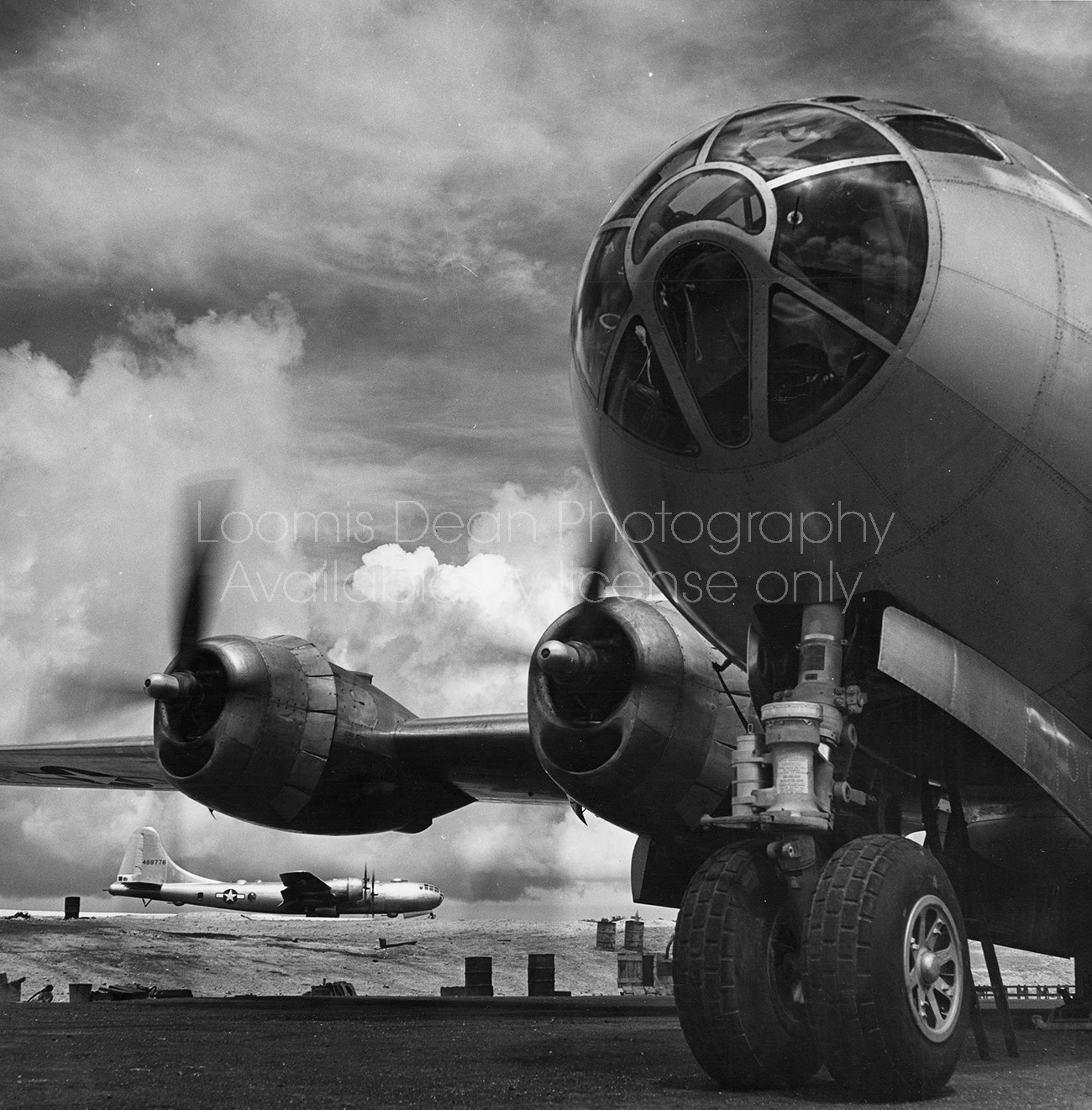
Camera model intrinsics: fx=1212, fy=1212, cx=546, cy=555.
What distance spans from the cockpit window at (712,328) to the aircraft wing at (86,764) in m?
9.15

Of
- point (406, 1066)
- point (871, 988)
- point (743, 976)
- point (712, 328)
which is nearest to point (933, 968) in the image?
point (871, 988)

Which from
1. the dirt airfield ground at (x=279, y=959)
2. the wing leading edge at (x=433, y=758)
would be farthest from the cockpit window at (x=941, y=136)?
the dirt airfield ground at (x=279, y=959)

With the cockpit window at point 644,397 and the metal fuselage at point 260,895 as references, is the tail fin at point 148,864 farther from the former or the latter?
the cockpit window at point 644,397

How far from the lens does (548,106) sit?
325 inches

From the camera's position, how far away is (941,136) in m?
5.99

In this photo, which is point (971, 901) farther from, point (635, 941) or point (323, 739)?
point (635, 941)

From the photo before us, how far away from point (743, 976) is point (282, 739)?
266 inches

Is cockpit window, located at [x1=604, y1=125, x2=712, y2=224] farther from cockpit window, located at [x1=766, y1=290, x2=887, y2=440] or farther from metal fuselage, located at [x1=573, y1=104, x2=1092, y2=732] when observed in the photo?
cockpit window, located at [x1=766, y1=290, x2=887, y2=440]

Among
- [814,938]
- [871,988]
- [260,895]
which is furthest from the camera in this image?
[260,895]

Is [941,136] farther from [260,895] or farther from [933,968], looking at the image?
[260,895]

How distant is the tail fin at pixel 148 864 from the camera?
5644 cm

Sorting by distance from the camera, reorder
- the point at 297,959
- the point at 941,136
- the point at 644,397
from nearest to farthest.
→ the point at 941,136, the point at 644,397, the point at 297,959

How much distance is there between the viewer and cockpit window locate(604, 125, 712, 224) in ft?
19.5

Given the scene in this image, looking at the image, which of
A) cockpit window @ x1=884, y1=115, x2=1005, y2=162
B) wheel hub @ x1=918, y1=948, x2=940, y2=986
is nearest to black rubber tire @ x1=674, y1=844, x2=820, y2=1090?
wheel hub @ x1=918, y1=948, x2=940, y2=986
